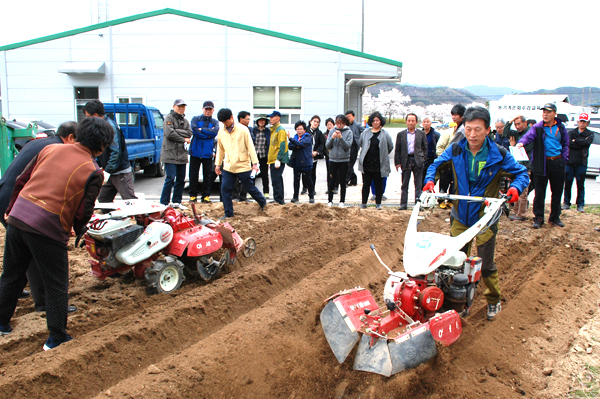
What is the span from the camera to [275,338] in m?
4.20

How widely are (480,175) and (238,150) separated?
15.1ft

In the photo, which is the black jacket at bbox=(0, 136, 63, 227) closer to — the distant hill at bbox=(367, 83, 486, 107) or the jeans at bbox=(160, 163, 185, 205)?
the jeans at bbox=(160, 163, 185, 205)

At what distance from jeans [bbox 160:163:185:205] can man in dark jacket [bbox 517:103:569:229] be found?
6151 millimetres

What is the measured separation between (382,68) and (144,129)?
31.3 feet

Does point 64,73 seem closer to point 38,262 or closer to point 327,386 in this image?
point 38,262

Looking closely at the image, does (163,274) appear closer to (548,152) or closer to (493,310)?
(493,310)

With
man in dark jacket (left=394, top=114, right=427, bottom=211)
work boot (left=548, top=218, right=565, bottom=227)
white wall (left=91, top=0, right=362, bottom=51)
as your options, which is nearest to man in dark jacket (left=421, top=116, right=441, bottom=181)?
man in dark jacket (left=394, top=114, right=427, bottom=211)

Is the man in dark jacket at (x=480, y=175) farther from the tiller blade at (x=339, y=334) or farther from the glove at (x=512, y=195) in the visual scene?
the tiller blade at (x=339, y=334)

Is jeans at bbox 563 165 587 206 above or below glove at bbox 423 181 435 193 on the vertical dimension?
below

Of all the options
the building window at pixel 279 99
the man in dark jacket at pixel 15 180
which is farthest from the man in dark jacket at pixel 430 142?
the building window at pixel 279 99

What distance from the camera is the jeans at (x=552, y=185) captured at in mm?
8289

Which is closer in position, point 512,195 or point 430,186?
point 512,195

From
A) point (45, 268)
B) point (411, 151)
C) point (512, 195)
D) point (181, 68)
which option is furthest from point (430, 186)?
point (181, 68)

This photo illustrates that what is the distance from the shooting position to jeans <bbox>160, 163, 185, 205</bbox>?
8789mm
